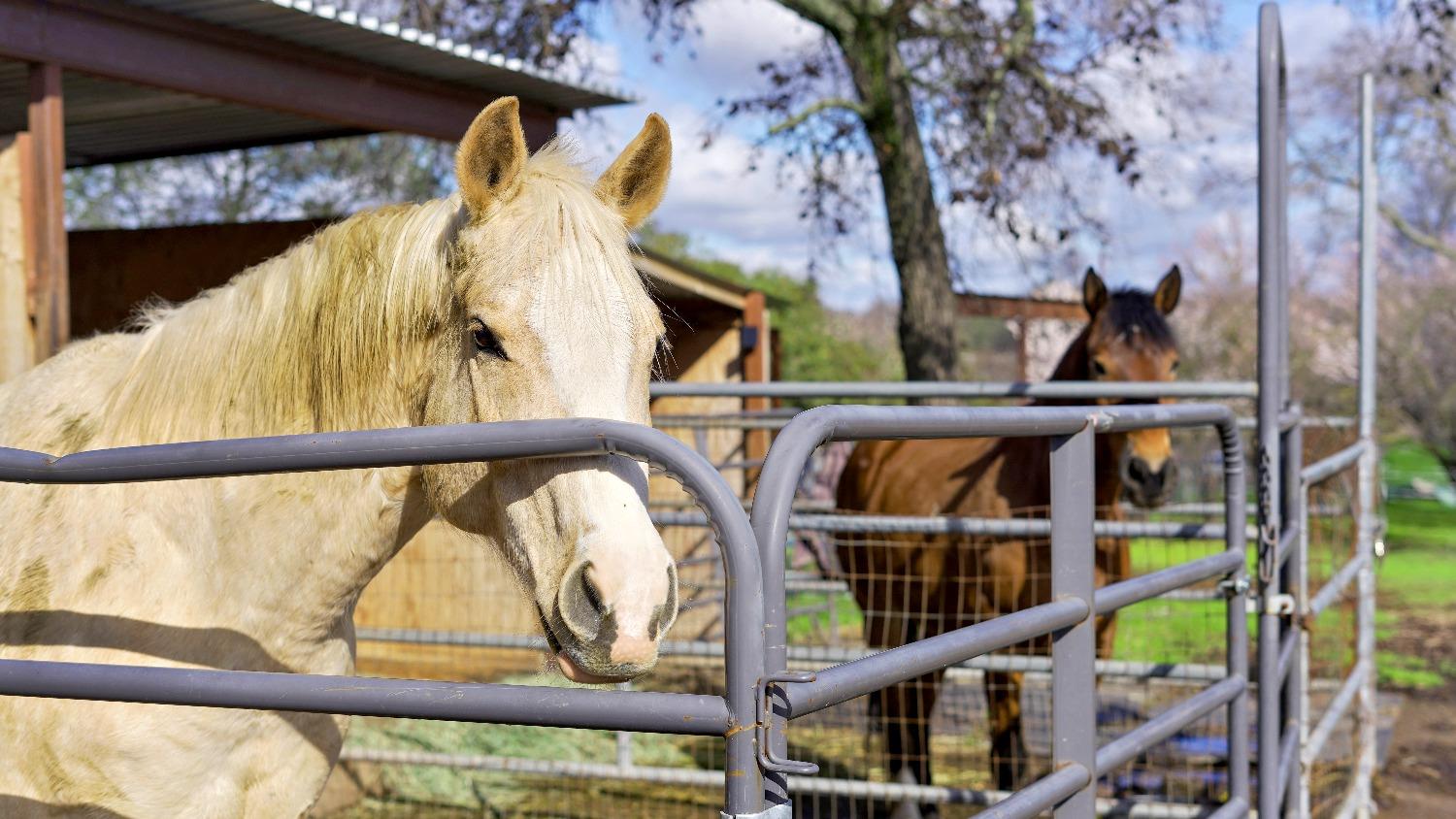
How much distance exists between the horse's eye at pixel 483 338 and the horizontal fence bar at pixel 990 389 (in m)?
1.74

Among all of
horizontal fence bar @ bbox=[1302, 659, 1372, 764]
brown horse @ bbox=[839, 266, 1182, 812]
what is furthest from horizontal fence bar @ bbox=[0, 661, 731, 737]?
horizontal fence bar @ bbox=[1302, 659, 1372, 764]

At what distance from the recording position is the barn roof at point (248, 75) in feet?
13.7

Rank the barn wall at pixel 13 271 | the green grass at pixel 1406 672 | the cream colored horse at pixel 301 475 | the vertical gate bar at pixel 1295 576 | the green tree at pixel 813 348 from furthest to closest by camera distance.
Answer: the green tree at pixel 813 348 < the green grass at pixel 1406 672 < the barn wall at pixel 13 271 < the vertical gate bar at pixel 1295 576 < the cream colored horse at pixel 301 475

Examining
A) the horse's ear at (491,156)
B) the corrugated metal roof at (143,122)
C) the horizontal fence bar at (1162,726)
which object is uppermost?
the corrugated metal roof at (143,122)

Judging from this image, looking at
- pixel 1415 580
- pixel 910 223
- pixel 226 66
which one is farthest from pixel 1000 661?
pixel 1415 580

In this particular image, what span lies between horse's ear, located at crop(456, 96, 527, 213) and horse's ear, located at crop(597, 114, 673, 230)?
229mm

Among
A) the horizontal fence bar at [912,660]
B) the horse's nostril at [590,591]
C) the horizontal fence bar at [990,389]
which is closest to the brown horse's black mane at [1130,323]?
the horizontal fence bar at [990,389]

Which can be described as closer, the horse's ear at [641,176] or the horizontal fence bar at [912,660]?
the horizontal fence bar at [912,660]

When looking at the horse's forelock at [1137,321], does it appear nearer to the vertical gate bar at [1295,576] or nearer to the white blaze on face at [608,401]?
the vertical gate bar at [1295,576]

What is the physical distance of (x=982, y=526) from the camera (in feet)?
13.2

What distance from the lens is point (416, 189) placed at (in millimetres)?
14977

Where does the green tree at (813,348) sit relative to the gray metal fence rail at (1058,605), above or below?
above

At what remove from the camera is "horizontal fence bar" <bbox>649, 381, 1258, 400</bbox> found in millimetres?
3834

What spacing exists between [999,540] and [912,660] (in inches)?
117
